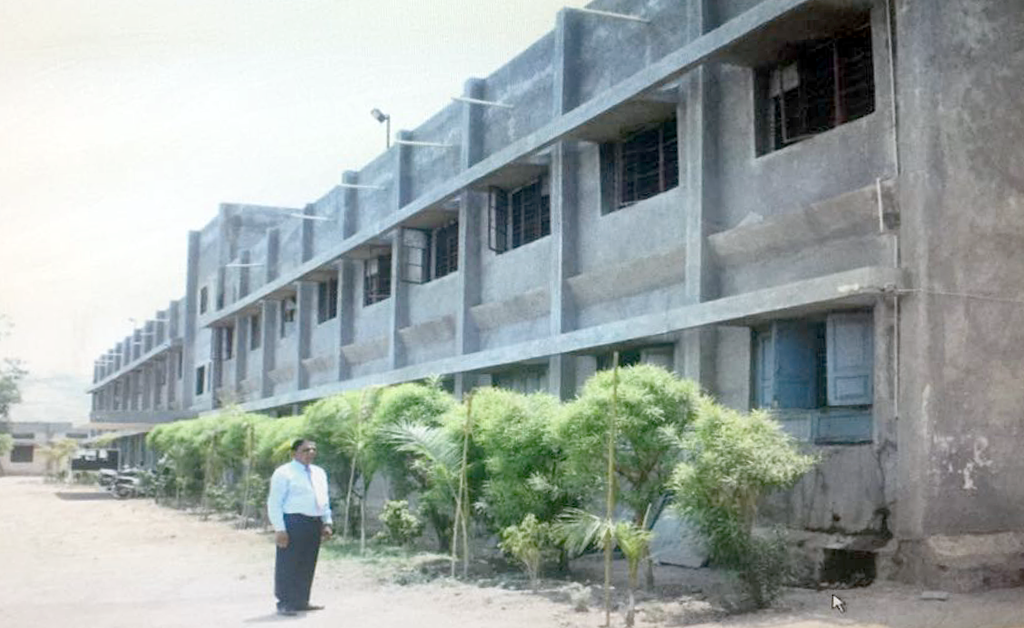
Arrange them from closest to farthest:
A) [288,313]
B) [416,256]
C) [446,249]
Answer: [446,249]
[416,256]
[288,313]

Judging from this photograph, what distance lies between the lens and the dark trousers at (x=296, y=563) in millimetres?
9836

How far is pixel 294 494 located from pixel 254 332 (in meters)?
28.2

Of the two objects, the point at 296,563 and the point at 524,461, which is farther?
the point at 524,461

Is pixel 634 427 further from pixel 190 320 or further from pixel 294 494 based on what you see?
pixel 190 320

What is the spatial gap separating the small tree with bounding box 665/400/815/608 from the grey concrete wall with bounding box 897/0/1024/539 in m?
1.62

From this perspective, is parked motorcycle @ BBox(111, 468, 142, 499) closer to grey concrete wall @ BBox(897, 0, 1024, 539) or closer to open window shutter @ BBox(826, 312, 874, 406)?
open window shutter @ BBox(826, 312, 874, 406)

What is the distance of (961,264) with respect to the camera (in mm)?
10508

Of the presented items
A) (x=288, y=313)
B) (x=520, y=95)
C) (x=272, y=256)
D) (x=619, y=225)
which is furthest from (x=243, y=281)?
(x=619, y=225)

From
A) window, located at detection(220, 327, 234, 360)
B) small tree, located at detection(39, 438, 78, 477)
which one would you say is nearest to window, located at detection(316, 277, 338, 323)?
window, located at detection(220, 327, 234, 360)

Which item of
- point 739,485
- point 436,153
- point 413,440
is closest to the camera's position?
point 739,485

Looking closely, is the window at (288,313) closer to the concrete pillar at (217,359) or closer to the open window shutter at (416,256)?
the concrete pillar at (217,359)

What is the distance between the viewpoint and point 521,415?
12453 mm

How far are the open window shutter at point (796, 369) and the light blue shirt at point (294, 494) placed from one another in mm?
5347

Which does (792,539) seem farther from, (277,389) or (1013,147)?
(277,389)
